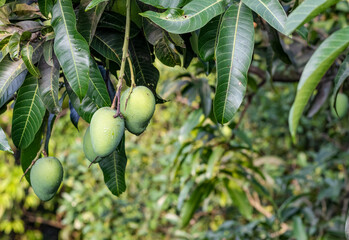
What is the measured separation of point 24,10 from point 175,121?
296 centimetres

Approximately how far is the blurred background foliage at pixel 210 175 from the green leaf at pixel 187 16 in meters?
0.25

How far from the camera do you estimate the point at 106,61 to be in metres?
0.75

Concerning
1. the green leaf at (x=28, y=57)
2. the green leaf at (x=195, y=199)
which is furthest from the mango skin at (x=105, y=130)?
the green leaf at (x=195, y=199)

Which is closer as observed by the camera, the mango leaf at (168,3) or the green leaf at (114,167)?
the mango leaf at (168,3)

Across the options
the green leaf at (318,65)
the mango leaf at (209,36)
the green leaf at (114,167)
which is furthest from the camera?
the green leaf at (114,167)

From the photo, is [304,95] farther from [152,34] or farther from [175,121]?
[175,121]

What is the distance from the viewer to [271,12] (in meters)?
0.57

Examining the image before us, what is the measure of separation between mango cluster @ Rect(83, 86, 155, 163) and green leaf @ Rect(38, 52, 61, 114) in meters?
0.09

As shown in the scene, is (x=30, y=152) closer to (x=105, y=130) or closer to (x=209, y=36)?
(x=105, y=130)

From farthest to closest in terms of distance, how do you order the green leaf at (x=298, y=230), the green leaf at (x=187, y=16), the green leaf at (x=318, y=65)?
1. the green leaf at (x=298, y=230)
2. the green leaf at (x=187, y=16)
3. the green leaf at (x=318, y=65)

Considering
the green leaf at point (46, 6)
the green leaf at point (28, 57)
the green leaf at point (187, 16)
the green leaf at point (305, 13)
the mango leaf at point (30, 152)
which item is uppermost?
the green leaf at point (305, 13)

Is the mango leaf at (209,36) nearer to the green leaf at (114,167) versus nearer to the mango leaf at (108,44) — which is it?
the mango leaf at (108,44)

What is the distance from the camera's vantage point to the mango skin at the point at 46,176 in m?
0.71

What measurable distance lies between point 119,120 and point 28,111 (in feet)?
0.62
